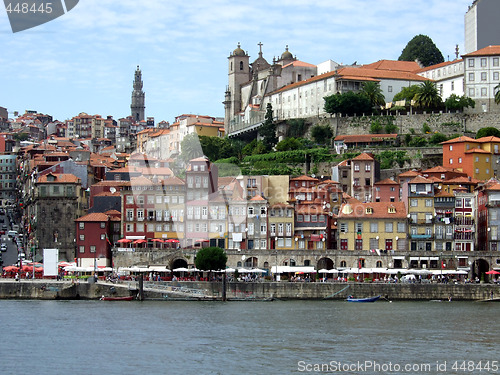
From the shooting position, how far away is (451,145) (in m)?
100

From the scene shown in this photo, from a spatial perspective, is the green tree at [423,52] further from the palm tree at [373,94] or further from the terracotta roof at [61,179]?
the terracotta roof at [61,179]

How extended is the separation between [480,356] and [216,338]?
45.4 ft

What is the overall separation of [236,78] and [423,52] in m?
28.5

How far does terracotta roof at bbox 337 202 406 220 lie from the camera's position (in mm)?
83250

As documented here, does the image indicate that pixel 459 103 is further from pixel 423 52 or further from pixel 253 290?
pixel 253 290

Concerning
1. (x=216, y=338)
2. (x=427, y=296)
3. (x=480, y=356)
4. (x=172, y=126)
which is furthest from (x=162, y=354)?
(x=172, y=126)

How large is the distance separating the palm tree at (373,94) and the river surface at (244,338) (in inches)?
1962

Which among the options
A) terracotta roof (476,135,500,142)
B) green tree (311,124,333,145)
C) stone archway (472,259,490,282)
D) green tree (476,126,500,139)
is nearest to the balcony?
stone archway (472,259,490,282)

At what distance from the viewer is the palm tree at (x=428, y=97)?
11525cm

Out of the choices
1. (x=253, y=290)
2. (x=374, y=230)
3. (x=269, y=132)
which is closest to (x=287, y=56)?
(x=269, y=132)

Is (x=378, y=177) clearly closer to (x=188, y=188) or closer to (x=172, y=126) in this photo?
(x=188, y=188)

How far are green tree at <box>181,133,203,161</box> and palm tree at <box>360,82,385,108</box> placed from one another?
808 inches

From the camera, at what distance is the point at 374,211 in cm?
8381

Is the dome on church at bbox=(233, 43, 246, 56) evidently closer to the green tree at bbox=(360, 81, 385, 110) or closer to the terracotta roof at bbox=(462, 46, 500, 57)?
the green tree at bbox=(360, 81, 385, 110)
